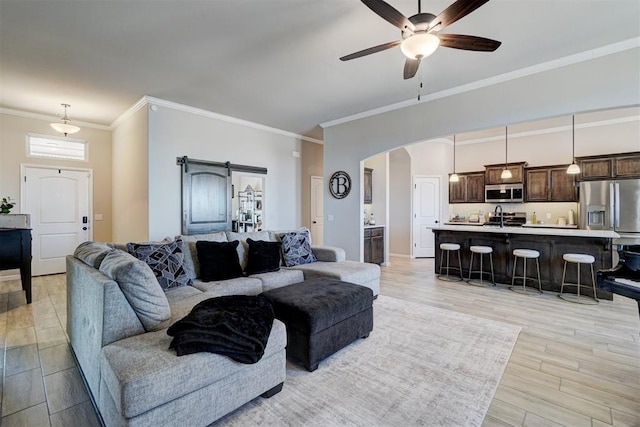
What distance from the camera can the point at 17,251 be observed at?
3984mm

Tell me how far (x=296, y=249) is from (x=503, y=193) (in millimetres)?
6050

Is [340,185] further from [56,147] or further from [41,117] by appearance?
[41,117]

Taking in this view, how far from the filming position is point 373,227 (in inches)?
256

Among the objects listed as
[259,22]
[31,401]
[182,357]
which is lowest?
[31,401]

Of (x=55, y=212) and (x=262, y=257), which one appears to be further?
(x=55, y=212)

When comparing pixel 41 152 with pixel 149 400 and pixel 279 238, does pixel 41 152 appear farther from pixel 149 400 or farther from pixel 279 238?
pixel 149 400

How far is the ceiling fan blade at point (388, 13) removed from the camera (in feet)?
6.57

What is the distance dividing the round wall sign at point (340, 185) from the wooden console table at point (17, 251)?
4877mm

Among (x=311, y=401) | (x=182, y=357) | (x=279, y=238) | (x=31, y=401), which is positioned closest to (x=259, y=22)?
(x=279, y=238)

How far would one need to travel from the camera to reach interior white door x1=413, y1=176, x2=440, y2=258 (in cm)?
781

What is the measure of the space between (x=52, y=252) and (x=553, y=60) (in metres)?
8.90

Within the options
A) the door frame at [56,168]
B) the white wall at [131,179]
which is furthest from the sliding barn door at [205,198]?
the door frame at [56,168]

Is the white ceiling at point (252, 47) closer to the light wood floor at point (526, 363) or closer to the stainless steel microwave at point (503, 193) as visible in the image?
the light wood floor at point (526, 363)

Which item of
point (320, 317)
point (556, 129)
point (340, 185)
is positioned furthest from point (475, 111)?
point (556, 129)
